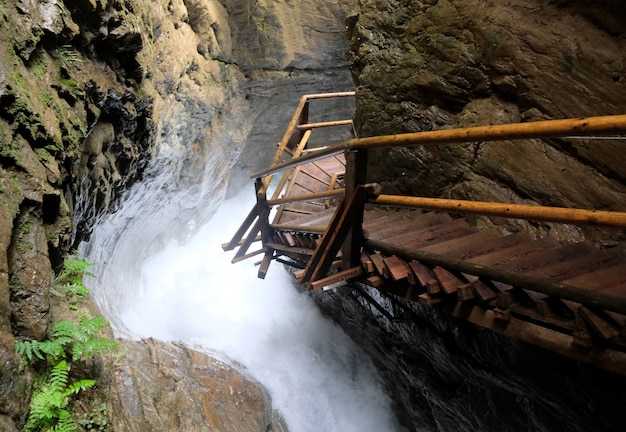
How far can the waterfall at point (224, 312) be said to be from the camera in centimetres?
693

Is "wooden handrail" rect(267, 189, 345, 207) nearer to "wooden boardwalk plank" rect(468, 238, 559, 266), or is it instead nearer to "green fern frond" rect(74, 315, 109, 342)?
"wooden boardwalk plank" rect(468, 238, 559, 266)

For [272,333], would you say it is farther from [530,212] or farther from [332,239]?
[530,212]

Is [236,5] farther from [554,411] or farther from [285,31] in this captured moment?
[554,411]

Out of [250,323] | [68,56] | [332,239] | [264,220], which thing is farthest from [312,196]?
[250,323]

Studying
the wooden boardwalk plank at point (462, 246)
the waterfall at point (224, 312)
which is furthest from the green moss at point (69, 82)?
the wooden boardwalk plank at point (462, 246)

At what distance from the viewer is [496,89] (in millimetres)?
3980

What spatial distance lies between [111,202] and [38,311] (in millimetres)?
3804

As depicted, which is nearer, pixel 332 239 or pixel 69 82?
pixel 332 239

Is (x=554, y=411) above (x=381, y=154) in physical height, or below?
below

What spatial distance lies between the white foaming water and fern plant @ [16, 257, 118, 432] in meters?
3.29

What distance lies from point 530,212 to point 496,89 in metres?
2.53

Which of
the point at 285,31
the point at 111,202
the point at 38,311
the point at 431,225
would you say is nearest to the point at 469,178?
the point at 431,225

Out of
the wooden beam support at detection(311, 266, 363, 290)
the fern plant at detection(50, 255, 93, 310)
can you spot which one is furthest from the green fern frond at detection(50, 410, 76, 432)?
the wooden beam support at detection(311, 266, 363, 290)

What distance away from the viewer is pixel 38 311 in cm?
246
